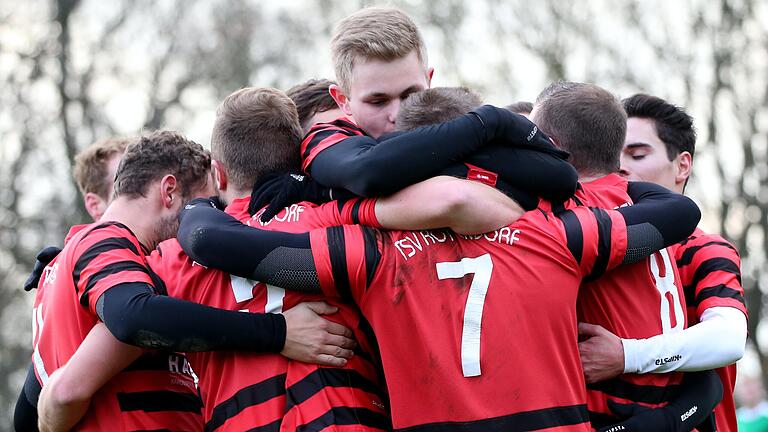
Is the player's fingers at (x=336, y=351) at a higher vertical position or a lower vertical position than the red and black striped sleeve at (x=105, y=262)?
lower

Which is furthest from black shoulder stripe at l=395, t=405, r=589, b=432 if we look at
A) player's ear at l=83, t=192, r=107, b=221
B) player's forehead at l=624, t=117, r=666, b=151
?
player's ear at l=83, t=192, r=107, b=221

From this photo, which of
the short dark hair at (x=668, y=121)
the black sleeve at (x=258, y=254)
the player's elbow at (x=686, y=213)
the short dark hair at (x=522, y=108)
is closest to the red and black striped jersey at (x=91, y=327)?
the black sleeve at (x=258, y=254)

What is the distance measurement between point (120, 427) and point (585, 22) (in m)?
20.8

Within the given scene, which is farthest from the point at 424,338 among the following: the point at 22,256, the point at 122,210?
the point at 22,256

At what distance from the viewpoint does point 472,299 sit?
13.0 ft

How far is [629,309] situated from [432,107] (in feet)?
3.93

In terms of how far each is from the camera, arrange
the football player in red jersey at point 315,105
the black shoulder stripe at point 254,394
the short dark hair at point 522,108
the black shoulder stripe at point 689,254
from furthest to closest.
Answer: the short dark hair at point 522,108 < the football player in red jersey at point 315,105 < the black shoulder stripe at point 689,254 < the black shoulder stripe at point 254,394

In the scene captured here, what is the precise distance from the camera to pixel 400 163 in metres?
3.90

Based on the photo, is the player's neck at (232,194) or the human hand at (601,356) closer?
the human hand at (601,356)

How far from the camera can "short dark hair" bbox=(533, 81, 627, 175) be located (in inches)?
177

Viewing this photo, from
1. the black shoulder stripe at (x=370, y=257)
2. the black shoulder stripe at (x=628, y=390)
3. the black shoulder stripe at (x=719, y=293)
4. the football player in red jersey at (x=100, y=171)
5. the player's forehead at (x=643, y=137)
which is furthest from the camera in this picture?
the football player in red jersey at (x=100, y=171)

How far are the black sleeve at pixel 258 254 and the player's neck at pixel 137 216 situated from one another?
828mm

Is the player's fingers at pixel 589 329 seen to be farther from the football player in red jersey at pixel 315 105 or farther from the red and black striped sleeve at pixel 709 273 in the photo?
the football player in red jersey at pixel 315 105

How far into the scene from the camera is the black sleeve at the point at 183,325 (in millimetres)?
4016
